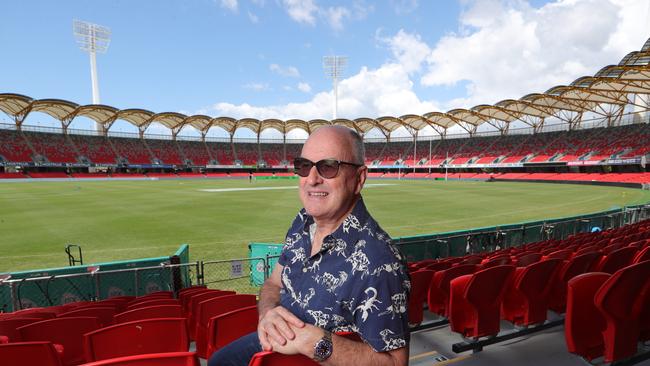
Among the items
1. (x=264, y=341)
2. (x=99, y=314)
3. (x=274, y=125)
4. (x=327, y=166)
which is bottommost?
(x=99, y=314)

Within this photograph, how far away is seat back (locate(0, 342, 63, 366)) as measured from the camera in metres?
1.85

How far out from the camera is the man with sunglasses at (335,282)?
1.41 metres

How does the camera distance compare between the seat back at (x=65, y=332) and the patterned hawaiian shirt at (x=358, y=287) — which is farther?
the seat back at (x=65, y=332)

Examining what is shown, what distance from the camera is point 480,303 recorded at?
132 inches

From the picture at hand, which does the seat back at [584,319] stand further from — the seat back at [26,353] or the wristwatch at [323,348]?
the seat back at [26,353]

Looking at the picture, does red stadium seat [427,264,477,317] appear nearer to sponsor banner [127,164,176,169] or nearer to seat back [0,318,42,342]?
seat back [0,318,42,342]

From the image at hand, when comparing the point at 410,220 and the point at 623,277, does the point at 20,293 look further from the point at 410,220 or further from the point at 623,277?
the point at 410,220

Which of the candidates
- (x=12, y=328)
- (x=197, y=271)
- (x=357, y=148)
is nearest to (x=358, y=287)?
(x=357, y=148)

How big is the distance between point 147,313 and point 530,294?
14.4 feet

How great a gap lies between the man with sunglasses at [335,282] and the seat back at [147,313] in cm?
203

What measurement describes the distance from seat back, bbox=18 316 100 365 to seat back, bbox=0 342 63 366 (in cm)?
134

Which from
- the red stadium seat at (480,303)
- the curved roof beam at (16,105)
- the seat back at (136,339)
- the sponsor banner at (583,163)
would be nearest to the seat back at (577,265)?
the red stadium seat at (480,303)

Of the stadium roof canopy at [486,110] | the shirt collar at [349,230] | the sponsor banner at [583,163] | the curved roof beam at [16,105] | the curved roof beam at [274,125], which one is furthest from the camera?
the curved roof beam at [274,125]

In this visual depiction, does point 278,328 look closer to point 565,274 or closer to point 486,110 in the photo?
point 565,274
